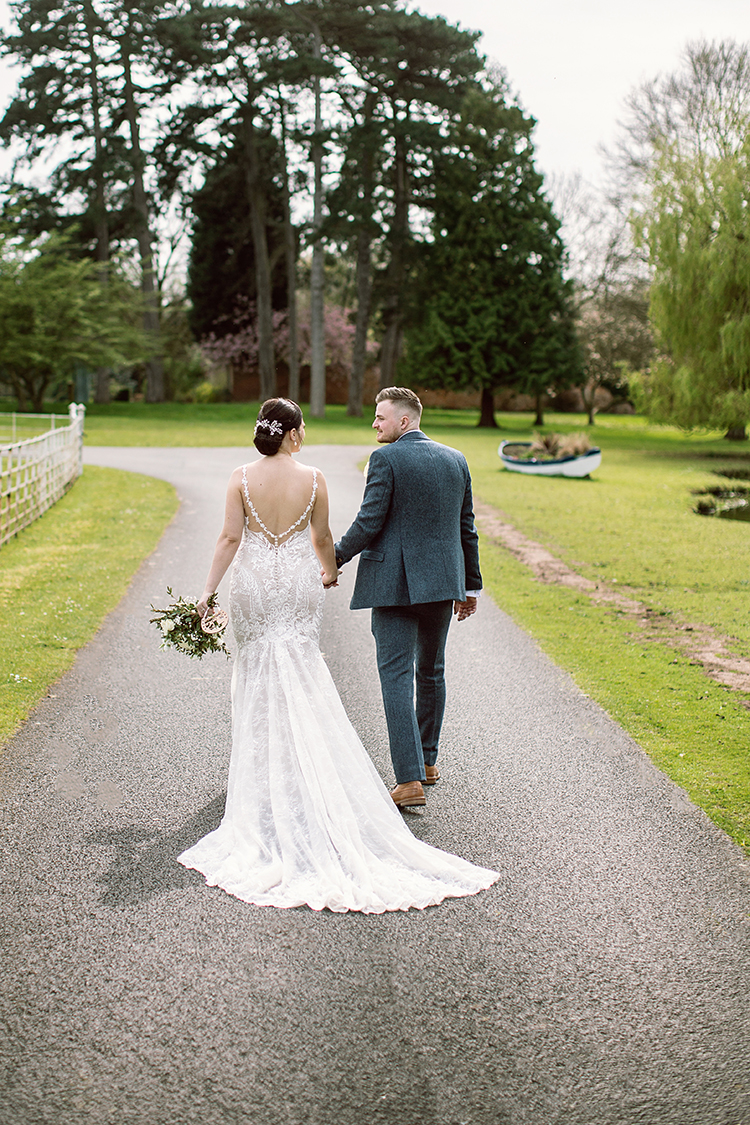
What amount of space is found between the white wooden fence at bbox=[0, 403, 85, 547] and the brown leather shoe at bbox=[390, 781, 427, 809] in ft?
26.1

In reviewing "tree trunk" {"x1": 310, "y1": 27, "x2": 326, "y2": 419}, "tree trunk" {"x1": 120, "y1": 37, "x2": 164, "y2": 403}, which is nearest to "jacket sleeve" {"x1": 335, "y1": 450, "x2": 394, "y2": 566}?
"tree trunk" {"x1": 310, "y1": 27, "x2": 326, "y2": 419}

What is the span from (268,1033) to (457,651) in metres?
5.14

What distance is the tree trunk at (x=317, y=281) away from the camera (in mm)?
40469

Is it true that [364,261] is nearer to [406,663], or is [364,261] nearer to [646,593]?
[646,593]

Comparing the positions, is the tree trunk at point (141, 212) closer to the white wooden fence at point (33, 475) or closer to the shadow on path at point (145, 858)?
the white wooden fence at point (33, 475)

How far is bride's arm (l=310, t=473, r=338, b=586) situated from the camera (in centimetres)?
474

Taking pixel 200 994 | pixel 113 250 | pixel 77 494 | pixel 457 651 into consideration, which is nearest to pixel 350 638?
pixel 457 651

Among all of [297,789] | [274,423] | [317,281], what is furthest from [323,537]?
[317,281]

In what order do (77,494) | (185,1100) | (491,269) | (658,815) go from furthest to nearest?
(491,269) < (77,494) < (658,815) < (185,1100)

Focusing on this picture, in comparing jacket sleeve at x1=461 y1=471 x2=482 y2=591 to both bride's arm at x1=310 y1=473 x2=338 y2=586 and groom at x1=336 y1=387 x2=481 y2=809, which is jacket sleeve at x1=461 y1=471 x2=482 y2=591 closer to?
groom at x1=336 y1=387 x2=481 y2=809

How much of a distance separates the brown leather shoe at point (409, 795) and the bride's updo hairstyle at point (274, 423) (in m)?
1.77

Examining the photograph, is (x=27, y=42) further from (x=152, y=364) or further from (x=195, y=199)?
(x=152, y=364)

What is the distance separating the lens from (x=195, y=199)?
1850 inches

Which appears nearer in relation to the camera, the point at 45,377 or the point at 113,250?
the point at 45,377
